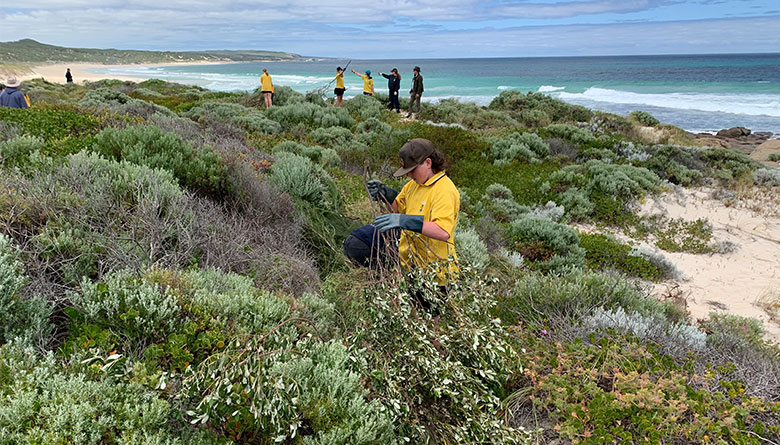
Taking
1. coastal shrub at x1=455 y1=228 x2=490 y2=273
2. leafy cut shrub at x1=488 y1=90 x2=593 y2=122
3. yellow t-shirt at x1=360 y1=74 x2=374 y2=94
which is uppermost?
yellow t-shirt at x1=360 y1=74 x2=374 y2=94

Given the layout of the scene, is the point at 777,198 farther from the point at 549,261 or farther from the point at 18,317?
the point at 18,317

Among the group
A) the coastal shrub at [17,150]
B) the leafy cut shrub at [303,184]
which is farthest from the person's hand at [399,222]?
the coastal shrub at [17,150]

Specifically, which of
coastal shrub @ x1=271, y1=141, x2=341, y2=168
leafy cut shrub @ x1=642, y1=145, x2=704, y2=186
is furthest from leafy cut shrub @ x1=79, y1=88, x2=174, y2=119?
leafy cut shrub @ x1=642, y1=145, x2=704, y2=186

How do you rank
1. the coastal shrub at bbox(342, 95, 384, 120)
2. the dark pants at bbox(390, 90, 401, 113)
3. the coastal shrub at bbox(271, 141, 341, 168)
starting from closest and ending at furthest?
1. the coastal shrub at bbox(271, 141, 341, 168)
2. the coastal shrub at bbox(342, 95, 384, 120)
3. the dark pants at bbox(390, 90, 401, 113)

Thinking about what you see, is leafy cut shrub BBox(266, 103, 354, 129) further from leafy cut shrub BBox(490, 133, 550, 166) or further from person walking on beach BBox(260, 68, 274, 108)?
leafy cut shrub BBox(490, 133, 550, 166)

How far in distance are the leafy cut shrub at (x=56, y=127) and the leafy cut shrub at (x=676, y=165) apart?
12.9m

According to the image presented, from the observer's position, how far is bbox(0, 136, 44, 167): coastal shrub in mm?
4668

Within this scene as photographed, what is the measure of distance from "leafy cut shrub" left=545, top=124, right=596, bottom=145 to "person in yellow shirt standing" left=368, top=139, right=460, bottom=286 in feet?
41.5

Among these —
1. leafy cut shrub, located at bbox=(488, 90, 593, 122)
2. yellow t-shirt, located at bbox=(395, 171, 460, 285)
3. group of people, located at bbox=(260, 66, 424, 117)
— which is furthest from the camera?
leafy cut shrub, located at bbox=(488, 90, 593, 122)

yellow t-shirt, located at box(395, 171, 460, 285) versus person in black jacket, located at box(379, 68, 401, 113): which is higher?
person in black jacket, located at box(379, 68, 401, 113)

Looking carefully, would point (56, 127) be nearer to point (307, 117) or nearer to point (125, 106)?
point (125, 106)

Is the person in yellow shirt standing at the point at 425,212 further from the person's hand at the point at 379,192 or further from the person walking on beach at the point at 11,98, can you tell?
the person walking on beach at the point at 11,98

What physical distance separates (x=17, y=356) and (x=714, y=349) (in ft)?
16.3

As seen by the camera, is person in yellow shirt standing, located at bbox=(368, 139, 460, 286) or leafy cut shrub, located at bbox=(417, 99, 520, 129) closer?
person in yellow shirt standing, located at bbox=(368, 139, 460, 286)
